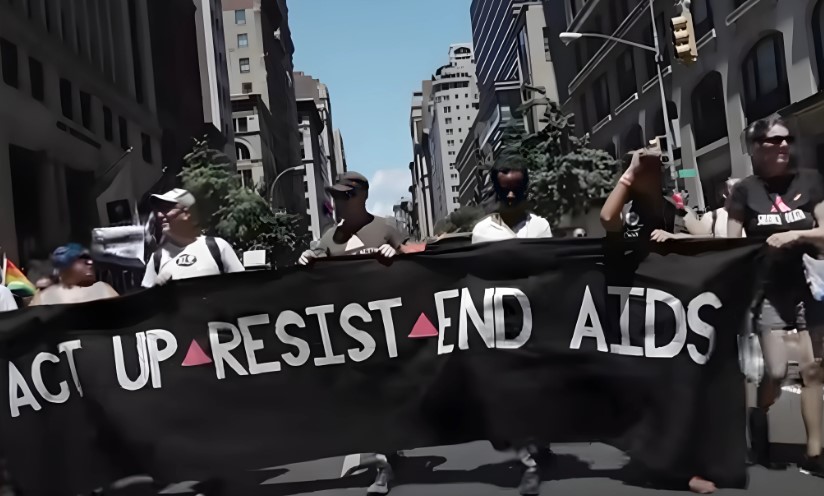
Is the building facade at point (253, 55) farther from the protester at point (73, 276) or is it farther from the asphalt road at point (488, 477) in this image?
the asphalt road at point (488, 477)

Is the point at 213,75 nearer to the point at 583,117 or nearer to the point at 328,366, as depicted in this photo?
the point at 583,117

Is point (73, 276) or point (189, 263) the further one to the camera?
point (73, 276)

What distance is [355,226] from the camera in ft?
17.9

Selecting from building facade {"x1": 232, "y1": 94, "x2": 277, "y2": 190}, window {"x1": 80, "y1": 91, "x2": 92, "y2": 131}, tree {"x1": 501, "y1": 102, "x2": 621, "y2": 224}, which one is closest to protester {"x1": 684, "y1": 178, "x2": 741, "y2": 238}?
window {"x1": 80, "y1": 91, "x2": 92, "y2": 131}

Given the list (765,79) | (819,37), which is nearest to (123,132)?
(765,79)

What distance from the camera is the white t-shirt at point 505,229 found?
17.2ft

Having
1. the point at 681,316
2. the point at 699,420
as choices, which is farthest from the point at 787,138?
the point at 699,420

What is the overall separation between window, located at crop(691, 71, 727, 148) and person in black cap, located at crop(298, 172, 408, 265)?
27342 mm

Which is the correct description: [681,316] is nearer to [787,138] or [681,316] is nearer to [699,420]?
[699,420]

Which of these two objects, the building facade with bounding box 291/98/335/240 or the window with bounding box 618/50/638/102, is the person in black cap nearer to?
the window with bounding box 618/50/638/102

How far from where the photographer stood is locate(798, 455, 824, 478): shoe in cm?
463

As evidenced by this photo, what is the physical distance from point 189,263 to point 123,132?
32645 mm

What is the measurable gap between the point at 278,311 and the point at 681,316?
2.06m

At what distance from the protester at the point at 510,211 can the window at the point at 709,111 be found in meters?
27.1
